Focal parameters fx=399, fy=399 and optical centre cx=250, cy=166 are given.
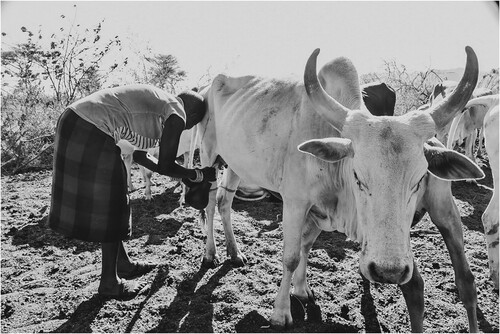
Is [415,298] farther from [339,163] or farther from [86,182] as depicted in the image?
[86,182]

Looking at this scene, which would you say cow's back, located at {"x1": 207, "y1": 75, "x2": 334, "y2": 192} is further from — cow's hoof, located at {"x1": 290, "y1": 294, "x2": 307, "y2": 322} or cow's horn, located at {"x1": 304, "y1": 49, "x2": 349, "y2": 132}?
cow's hoof, located at {"x1": 290, "y1": 294, "x2": 307, "y2": 322}

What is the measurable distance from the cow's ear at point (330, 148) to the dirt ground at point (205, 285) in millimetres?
1264

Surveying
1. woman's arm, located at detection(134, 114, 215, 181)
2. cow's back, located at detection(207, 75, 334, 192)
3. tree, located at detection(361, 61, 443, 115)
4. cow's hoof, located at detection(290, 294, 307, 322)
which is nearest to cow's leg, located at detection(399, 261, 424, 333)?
cow's hoof, located at detection(290, 294, 307, 322)

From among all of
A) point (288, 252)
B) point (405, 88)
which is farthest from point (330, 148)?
point (405, 88)

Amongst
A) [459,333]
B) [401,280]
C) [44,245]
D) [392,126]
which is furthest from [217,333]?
[44,245]

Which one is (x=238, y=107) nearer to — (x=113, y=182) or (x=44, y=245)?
(x=113, y=182)

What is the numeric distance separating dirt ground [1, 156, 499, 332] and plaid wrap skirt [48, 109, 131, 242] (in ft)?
1.93

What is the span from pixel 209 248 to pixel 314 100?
1.96m

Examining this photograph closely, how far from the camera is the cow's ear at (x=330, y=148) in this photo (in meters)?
2.09

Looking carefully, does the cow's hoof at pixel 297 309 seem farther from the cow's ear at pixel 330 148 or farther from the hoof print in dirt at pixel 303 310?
the cow's ear at pixel 330 148

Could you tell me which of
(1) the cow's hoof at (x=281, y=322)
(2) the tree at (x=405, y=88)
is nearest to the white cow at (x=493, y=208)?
(1) the cow's hoof at (x=281, y=322)

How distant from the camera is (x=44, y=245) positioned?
4.00 metres

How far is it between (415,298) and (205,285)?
1.63 meters

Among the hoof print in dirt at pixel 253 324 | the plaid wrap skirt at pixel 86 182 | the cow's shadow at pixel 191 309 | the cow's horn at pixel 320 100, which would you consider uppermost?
the cow's horn at pixel 320 100
